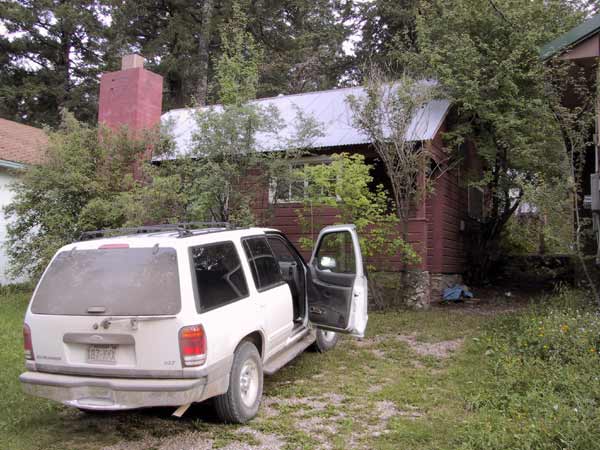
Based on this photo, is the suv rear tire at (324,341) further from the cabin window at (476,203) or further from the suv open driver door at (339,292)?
the cabin window at (476,203)

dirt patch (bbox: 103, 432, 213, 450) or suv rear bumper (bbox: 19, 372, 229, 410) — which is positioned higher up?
suv rear bumper (bbox: 19, 372, 229, 410)

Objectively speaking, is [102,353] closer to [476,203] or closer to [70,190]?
[70,190]

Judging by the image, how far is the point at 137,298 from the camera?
153 inches

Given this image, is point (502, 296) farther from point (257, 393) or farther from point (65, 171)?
point (65, 171)

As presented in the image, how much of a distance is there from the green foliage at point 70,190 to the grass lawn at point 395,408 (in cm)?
383

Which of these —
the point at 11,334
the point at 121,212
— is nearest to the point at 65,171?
the point at 121,212

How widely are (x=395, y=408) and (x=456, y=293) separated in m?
7.69

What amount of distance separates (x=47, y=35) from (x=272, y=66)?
13.3 m

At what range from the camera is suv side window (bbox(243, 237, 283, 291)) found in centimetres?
504

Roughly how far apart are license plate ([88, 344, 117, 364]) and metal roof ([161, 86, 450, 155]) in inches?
266

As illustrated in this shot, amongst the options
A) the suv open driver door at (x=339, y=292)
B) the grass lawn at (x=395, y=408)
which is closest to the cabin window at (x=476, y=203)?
the grass lawn at (x=395, y=408)

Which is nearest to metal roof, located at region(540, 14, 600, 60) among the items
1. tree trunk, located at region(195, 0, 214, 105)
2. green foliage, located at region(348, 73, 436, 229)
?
green foliage, located at region(348, 73, 436, 229)

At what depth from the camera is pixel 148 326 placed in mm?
3807

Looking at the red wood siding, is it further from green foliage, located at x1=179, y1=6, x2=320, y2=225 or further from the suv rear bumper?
the suv rear bumper
